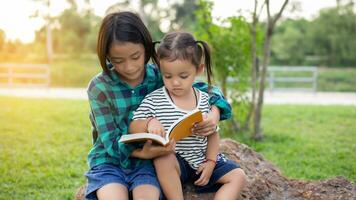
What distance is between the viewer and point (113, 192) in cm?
227

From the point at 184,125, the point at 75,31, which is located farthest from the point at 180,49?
the point at 75,31

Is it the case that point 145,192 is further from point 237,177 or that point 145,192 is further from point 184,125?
point 237,177

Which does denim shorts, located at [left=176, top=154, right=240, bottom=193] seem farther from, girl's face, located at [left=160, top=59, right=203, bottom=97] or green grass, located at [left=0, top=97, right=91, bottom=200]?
green grass, located at [left=0, top=97, right=91, bottom=200]

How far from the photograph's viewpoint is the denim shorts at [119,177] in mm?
2322

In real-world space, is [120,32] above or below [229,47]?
above

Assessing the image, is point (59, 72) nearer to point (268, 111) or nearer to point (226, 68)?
point (268, 111)

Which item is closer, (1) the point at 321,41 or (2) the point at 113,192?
(2) the point at 113,192

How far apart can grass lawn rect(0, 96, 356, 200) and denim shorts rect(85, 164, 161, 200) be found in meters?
1.59

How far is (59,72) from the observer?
62.6ft

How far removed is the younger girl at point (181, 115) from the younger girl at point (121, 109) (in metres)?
0.09

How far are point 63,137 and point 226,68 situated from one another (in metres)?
2.38

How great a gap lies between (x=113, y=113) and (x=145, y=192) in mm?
485

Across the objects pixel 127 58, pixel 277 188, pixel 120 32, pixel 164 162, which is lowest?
pixel 277 188

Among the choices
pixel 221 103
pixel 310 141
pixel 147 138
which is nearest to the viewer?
pixel 147 138
